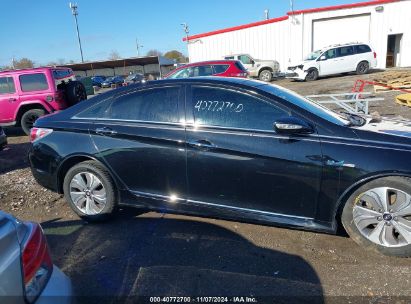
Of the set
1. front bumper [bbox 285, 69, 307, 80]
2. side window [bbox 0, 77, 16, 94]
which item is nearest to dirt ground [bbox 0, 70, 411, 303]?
side window [bbox 0, 77, 16, 94]

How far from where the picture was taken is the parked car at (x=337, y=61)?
2000 centimetres

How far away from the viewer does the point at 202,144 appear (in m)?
3.13

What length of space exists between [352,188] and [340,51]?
19.7m

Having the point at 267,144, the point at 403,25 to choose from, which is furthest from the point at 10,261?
the point at 403,25

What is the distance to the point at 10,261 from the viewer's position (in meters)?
1.43

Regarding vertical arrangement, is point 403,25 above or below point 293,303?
above

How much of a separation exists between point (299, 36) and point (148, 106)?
2449cm

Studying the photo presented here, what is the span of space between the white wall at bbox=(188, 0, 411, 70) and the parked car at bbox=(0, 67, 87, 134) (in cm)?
2076

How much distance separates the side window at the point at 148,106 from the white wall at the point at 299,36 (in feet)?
79.7

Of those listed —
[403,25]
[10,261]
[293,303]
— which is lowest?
[293,303]

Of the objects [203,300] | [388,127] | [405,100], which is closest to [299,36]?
[405,100]

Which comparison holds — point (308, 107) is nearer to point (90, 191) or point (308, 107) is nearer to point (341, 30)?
point (90, 191)

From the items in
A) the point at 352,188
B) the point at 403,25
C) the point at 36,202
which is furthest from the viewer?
the point at 403,25

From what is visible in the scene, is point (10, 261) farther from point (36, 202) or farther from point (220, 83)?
point (36, 202)
